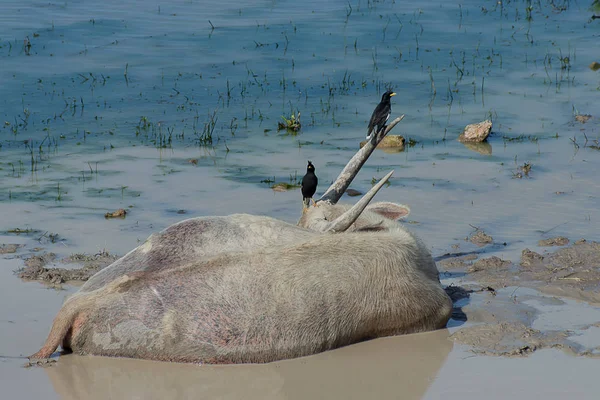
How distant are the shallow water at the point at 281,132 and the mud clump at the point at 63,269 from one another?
0.52 ft

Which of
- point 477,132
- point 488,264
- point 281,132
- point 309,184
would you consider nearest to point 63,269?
point 309,184

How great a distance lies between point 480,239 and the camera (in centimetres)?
780

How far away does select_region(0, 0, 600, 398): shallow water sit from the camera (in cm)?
591

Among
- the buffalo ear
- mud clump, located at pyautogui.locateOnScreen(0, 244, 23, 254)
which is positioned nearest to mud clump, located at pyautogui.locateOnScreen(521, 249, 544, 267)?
the buffalo ear

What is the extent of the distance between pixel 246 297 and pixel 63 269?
6.82 feet

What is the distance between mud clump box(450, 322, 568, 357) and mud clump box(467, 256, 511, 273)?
1145 millimetres

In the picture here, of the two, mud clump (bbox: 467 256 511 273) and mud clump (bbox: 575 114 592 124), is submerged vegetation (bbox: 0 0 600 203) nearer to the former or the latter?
mud clump (bbox: 575 114 592 124)

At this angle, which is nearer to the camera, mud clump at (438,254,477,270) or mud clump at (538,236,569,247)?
mud clump at (438,254,477,270)

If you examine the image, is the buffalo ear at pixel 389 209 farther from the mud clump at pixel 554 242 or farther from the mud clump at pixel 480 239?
the mud clump at pixel 554 242

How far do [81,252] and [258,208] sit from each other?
6.02 ft

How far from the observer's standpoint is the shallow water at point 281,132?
19.4 feet

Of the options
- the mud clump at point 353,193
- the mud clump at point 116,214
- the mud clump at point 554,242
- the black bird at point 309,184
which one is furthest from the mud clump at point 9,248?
the mud clump at point 554,242

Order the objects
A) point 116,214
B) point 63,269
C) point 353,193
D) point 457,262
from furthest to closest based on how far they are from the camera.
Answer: point 353,193 < point 116,214 < point 457,262 < point 63,269

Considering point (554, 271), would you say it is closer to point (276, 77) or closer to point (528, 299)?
point (528, 299)
